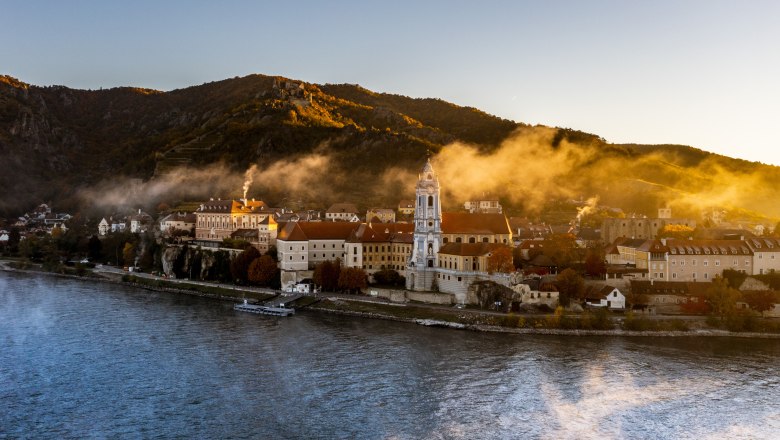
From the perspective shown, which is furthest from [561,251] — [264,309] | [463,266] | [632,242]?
[264,309]

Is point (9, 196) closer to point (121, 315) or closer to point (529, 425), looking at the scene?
point (121, 315)

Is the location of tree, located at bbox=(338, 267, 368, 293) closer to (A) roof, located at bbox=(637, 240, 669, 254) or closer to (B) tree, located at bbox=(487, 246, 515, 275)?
(B) tree, located at bbox=(487, 246, 515, 275)

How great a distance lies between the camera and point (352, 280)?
143 feet

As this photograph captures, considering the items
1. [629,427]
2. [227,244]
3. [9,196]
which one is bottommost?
[629,427]

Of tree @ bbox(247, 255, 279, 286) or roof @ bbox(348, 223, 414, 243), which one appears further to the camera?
tree @ bbox(247, 255, 279, 286)

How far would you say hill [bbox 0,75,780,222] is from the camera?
8262 cm

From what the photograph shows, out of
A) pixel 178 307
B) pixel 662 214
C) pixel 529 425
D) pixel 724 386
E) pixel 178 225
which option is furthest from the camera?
pixel 662 214

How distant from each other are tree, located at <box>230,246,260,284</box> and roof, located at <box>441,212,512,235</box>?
45.8ft

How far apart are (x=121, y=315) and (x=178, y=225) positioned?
25980mm

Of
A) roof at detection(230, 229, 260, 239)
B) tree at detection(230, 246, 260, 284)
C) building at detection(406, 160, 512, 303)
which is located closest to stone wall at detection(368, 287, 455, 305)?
building at detection(406, 160, 512, 303)

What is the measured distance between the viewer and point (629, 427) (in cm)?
2066

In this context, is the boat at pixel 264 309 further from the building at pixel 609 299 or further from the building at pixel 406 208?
the building at pixel 406 208

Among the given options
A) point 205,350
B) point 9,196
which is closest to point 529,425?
point 205,350

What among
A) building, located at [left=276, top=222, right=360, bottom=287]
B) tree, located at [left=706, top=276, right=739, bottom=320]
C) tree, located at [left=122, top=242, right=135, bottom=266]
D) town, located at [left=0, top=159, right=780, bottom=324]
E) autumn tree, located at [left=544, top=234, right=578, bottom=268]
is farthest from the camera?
tree, located at [left=122, top=242, right=135, bottom=266]
